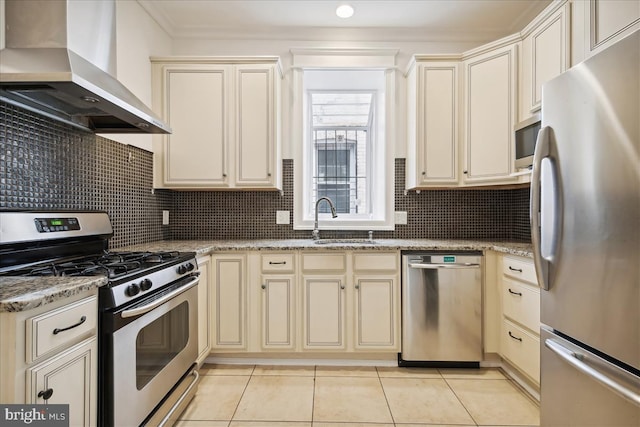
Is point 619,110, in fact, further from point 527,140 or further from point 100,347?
point 100,347

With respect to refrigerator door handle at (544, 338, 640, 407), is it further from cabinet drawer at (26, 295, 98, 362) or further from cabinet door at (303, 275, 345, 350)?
cabinet drawer at (26, 295, 98, 362)

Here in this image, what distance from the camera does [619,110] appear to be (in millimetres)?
1021

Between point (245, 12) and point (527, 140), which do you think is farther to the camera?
point (245, 12)

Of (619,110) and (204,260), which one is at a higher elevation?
(619,110)

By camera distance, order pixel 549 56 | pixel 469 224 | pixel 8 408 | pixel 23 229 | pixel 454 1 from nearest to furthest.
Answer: pixel 8 408 < pixel 23 229 < pixel 549 56 < pixel 454 1 < pixel 469 224

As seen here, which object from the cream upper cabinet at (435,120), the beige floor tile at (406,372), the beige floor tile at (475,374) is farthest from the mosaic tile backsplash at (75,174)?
the beige floor tile at (475,374)

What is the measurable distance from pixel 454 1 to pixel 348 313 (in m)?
2.49

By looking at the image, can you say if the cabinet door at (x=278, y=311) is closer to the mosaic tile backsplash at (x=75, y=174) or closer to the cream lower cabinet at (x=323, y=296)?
the cream lower cabinet at (x=323, y=296)

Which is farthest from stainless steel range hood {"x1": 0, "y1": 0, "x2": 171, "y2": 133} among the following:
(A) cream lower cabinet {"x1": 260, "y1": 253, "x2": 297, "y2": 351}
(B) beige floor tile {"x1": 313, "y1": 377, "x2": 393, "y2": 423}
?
(B) beige floor tile {"x1": 313, "y1": 377, "x2": 393, "y2": 423}

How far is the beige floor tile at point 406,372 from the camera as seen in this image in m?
2.30

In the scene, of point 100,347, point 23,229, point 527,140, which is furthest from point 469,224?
point 23,229

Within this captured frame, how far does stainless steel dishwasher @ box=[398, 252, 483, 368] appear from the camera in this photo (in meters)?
2.36

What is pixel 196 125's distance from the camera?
2.67m

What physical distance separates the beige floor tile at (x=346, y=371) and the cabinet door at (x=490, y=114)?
1620 mm
